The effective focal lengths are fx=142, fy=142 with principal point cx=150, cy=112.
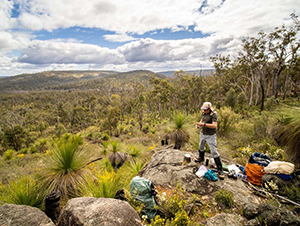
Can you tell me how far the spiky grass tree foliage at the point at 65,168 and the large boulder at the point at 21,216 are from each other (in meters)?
1.30

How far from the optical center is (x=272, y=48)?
2078cm

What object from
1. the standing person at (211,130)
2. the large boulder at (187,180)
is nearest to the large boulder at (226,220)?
the large boulder at (187,180)

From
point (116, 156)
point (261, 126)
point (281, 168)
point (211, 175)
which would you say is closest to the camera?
point (281, 168)

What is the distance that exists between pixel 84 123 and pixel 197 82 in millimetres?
36375

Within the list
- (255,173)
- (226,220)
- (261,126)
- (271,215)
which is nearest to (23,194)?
(226,220)

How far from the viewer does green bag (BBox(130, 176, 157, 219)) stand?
296cm

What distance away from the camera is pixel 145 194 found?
3.06 metres

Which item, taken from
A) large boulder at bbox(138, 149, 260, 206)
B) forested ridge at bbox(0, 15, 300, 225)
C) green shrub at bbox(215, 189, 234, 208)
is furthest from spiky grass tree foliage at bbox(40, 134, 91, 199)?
green shrub at bbox(215, 189, 234, 208)

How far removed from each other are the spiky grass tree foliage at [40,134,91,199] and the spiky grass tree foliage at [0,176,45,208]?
0.33 meters

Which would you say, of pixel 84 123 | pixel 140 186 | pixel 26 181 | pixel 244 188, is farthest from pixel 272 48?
pixel 84 123

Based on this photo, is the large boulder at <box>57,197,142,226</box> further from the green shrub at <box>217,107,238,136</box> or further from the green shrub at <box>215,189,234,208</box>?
the green shrub at <box>217,107,238,136</box>

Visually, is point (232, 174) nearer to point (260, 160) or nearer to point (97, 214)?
point (260, 160)

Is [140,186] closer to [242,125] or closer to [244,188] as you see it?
[244,188]

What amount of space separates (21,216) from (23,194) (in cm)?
103
